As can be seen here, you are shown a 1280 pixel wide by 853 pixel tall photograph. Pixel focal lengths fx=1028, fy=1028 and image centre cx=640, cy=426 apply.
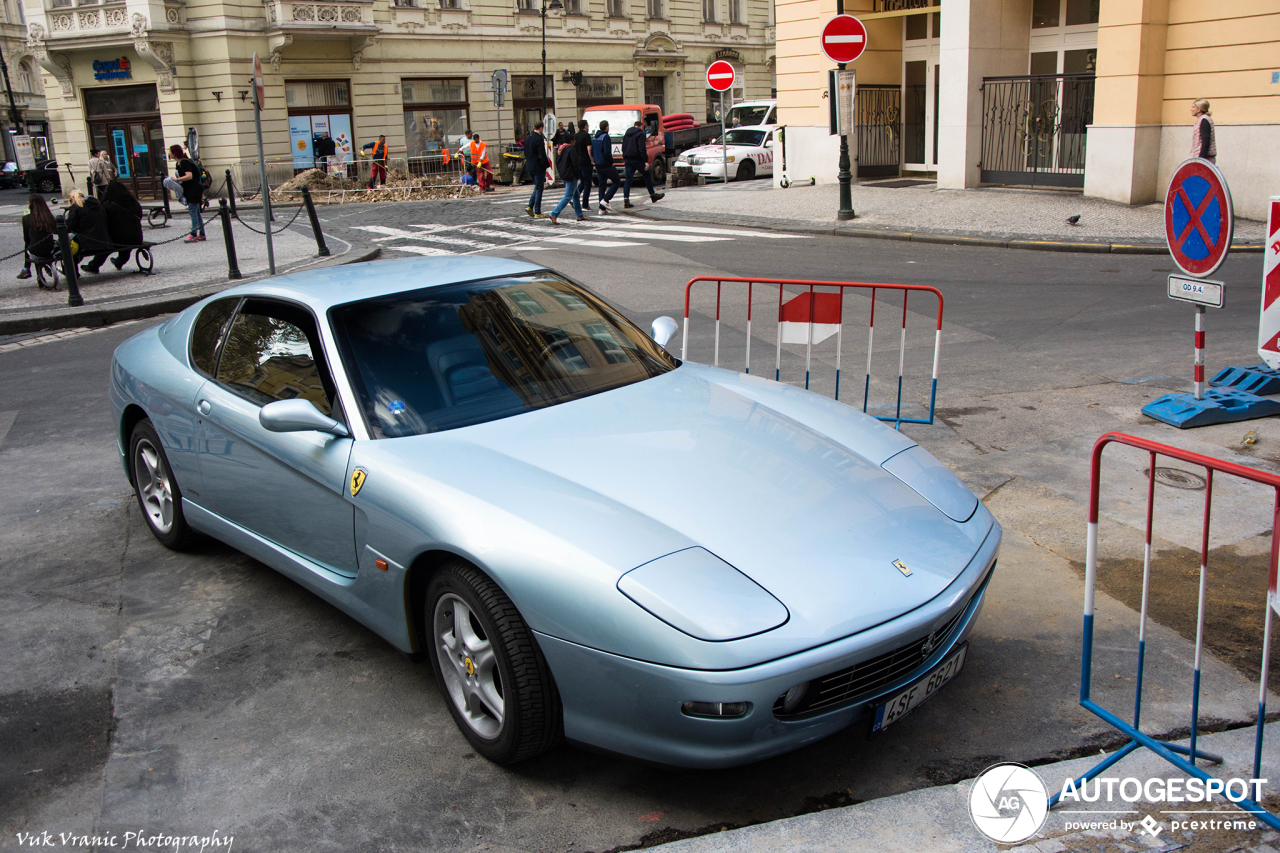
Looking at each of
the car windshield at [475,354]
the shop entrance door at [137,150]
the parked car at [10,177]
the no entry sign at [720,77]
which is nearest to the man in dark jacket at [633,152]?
the no entry sign at [720,77]

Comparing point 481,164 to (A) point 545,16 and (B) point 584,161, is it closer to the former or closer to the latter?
(A) point 545,16

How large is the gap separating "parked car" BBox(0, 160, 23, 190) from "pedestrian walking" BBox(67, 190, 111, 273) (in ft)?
153

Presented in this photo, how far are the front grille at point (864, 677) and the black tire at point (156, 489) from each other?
342 centimetres

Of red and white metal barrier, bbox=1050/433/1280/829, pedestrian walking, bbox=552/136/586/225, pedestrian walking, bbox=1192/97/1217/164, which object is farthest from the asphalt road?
pedestrian walking, bbox=552/136/586/225

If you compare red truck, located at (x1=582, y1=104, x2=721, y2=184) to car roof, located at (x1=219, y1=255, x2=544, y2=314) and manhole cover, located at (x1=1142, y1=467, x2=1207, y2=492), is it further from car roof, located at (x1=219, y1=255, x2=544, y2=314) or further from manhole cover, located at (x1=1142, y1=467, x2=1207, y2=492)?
car roof, located at (x1=219, y1=255, x2=544, y2=314)

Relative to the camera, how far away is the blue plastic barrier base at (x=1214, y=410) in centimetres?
649

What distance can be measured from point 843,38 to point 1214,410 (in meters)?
11.1

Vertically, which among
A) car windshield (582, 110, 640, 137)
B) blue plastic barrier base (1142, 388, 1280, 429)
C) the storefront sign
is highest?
the storefront sign

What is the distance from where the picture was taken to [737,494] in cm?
333

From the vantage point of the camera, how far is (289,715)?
3672 mm

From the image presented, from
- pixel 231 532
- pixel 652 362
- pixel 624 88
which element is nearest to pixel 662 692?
pixel 652 362

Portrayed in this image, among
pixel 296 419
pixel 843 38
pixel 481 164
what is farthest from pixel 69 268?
pixel 481 164

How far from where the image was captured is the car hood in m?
3.01

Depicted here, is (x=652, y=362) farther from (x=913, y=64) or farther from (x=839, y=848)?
(x=913, y=64)
